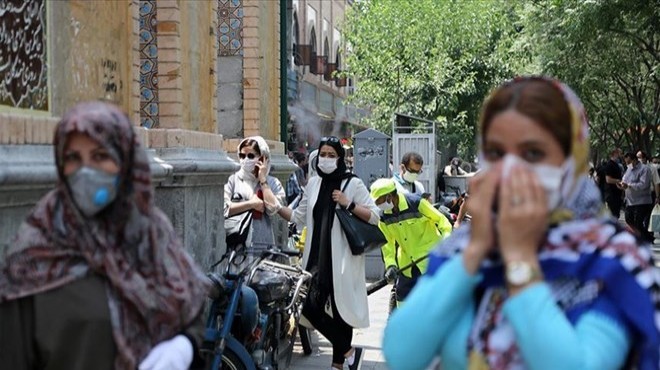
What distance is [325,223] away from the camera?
7.47m

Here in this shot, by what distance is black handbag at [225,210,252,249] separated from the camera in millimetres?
7977

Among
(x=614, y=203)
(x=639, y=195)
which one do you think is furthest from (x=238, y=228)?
(x=614, y=203)

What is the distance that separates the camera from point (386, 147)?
696 inches

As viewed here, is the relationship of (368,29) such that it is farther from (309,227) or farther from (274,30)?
(309,227)

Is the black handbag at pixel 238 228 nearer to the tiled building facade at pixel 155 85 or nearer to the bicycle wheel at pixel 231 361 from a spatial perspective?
the tiled building facade at pixel 155 85

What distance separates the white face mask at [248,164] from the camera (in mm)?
7855

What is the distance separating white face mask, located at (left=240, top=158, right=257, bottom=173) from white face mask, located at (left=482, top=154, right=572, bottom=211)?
5810 mm

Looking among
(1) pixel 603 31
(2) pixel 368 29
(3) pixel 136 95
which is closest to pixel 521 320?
(3) pixel 136 95

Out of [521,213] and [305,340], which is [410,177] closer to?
[305,340]

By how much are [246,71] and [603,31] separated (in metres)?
11.1

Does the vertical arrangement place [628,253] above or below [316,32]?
below

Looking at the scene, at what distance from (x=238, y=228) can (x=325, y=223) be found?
90 cm

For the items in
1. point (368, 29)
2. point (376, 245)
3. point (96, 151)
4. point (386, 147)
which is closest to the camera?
point (96, 151)

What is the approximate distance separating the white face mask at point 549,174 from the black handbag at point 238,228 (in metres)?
5.89
